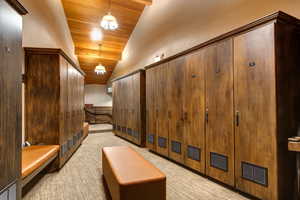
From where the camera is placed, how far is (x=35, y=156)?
2674mm

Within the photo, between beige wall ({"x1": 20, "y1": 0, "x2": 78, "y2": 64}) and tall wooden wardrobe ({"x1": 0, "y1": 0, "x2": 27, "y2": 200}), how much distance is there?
1.89 m

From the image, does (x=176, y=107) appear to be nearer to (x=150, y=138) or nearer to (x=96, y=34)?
(x=150, y=138)

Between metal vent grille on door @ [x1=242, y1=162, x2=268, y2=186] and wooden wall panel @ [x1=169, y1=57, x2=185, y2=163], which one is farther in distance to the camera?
wooden wall panel @ [x1=169, y1=57, x2=185, y2=163]

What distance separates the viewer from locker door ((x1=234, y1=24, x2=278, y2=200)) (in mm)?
2068

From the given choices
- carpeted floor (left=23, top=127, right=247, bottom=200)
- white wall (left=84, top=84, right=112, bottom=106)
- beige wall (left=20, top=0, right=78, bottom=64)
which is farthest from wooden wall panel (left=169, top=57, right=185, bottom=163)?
white wall (left=84, top=84, right=112, bottom=106)

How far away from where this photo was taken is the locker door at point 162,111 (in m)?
4.12

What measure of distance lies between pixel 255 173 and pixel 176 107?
1905 millimetres

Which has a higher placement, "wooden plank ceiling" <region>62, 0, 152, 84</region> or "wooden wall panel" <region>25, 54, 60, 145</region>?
"wooden plank ceiling" <region>62, 0, 152, 84</region>

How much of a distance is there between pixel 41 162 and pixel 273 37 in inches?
143

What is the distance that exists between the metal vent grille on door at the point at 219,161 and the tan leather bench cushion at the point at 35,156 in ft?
8.93

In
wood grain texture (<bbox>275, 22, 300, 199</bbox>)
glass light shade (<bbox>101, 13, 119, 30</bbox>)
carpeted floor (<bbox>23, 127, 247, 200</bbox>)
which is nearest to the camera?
wood grain texture (<bbox>275, 22, 300, 199</bbox>)

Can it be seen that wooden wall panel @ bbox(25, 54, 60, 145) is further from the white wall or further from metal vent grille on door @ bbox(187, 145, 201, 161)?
the white wall

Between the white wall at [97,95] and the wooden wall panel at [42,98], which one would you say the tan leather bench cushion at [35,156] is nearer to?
the wooden wall panel at [42,98]

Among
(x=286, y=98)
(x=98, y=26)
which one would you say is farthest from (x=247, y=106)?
(x=98, y=26)
